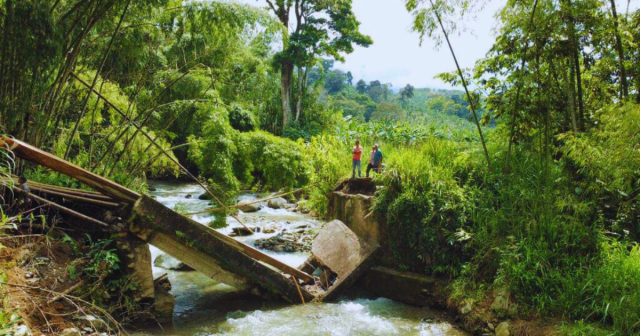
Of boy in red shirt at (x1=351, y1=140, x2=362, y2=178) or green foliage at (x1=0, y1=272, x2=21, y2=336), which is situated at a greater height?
boy in red shirt at (x1=351, y1=140, x2=362, y2=178)

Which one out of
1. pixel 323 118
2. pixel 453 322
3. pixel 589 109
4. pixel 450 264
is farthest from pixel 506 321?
pixel 323 118

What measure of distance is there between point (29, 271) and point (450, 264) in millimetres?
5418

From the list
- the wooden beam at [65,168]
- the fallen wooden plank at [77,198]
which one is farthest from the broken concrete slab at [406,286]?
the fallen wooden plank at [77,198]

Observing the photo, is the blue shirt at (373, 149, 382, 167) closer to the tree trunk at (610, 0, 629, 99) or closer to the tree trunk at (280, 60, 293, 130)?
the tree trunk at (610, 0, 629, 99)

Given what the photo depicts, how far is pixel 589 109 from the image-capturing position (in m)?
7.37

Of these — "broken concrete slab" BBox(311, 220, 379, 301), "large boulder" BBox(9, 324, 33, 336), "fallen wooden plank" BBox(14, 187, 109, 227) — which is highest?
"fallen wooden plank" BBox(14, 187, 109, 227)

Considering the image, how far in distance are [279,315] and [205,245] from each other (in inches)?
57.3

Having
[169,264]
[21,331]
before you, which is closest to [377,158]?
[169,264]

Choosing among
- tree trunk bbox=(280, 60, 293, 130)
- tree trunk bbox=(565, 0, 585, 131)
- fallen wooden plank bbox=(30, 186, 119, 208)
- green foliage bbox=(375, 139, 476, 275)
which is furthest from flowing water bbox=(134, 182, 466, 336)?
tree trunk bbox=(280, 60, 293, 130)

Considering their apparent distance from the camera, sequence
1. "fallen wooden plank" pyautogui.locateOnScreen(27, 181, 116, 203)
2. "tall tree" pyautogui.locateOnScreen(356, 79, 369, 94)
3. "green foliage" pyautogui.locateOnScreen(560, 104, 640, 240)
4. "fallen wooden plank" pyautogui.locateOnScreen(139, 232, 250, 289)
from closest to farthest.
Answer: "fallen wooden plank" pyautogui.locateOnScreen(27, 181, 116, 203) < "green foliage" pyautogui.locateOnScreen(560, 104, 640, 240) < "fallen wooden plank" pyautogui.locateOnScreen(139, 232, 250, 289) < "tall tree" pyautogui.locateOnScreen(356, 79, 369, 94)

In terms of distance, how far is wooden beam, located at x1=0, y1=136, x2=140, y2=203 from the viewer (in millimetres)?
3840

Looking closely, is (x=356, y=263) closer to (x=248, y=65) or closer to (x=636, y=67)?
(x=636, y=67)

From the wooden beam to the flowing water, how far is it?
1601 millimetres

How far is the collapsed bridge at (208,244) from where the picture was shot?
181 inches
